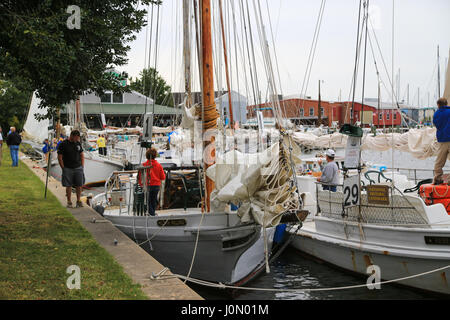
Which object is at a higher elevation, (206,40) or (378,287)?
(206,40)

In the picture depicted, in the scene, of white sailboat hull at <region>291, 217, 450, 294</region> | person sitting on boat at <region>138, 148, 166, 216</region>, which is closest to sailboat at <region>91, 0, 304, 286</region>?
person sitting on boat at <region>138, 148, 166, 216</region>

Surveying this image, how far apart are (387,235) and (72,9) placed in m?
7.19

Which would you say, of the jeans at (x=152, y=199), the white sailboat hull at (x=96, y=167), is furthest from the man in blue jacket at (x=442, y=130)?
the white sailboat hull at (x=96, y=167)

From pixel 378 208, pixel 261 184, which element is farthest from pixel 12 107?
pixel 378 208

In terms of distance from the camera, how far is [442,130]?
9578 mm

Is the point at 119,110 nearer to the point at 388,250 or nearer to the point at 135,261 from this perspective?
the point at 388,250

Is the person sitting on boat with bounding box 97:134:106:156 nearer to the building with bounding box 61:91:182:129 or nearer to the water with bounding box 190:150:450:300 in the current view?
the building with bounding box 61:91:182:129

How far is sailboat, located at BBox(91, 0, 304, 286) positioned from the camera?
8.26m

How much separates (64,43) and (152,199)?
15.0 feet

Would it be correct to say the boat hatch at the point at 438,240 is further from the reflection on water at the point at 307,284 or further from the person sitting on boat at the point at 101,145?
the person sitting on boat at the point at 101,145

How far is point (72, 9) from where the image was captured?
7023 mm
